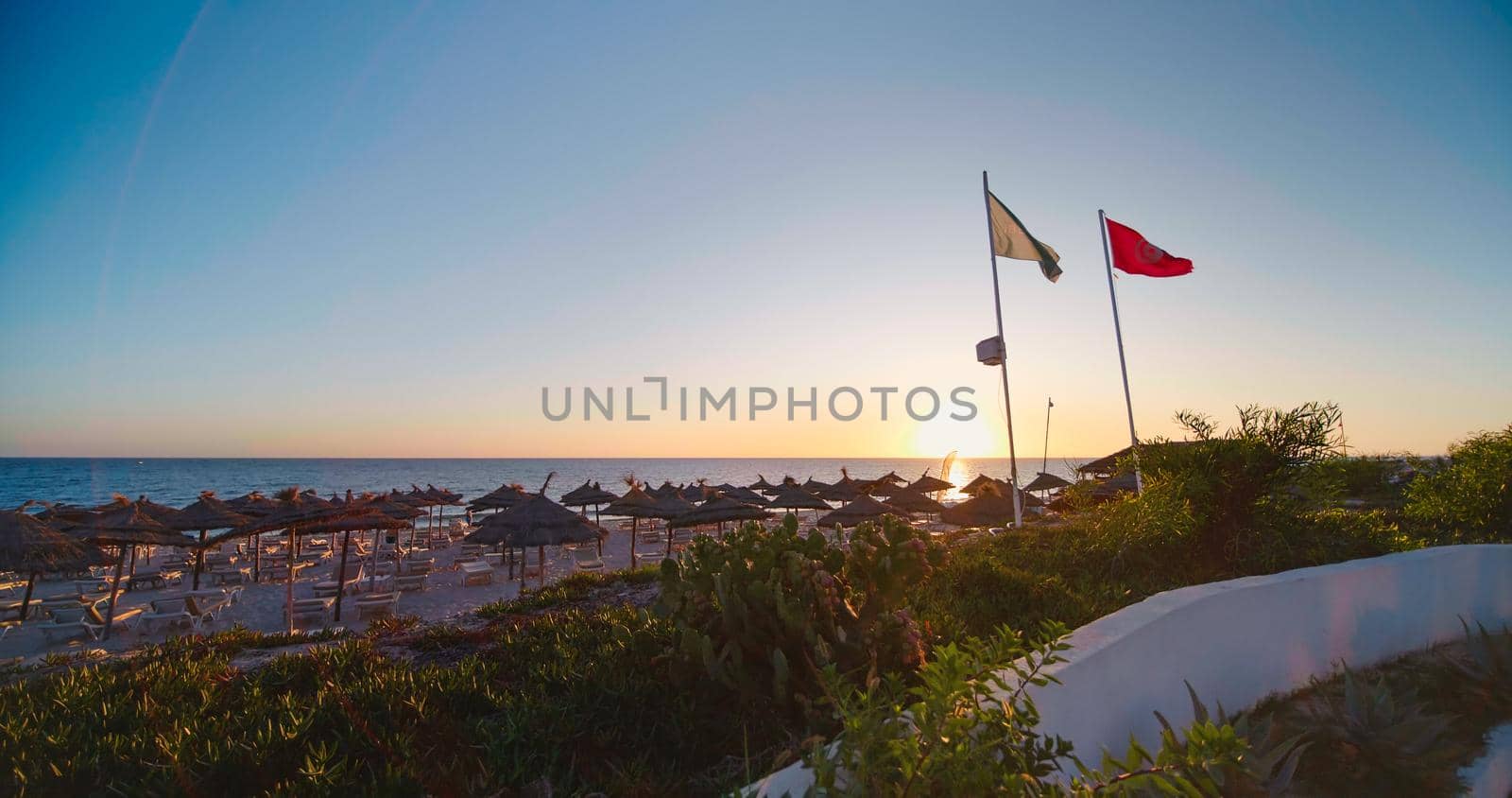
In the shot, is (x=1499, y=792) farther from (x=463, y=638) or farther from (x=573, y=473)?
(x=573, y=473)

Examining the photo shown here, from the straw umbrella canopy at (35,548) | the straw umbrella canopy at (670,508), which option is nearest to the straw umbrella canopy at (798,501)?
the straw umbrella canopy at (670,508)

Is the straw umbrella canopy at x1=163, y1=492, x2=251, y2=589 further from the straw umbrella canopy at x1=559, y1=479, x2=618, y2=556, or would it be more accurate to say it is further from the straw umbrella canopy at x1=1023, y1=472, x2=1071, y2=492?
the straw umbrella canopy at x1=1023, y1=472, x2=1071, y2=492

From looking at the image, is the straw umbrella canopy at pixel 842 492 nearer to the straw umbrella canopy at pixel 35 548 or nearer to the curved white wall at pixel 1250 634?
the curved white wall at pixel 1250 634

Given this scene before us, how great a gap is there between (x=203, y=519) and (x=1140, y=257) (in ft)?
76.9

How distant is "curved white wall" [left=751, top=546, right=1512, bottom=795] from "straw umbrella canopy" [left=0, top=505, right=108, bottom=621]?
14.8 metres

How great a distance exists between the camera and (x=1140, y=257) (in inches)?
489

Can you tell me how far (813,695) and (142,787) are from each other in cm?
356

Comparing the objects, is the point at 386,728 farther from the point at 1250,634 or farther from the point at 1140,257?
the point at 1140,257

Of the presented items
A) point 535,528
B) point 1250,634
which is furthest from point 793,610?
point 535,528

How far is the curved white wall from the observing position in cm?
359

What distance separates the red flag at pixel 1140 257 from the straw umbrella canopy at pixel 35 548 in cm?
2027

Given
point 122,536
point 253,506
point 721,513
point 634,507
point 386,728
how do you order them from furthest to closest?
point 253,506 → point 634,507 → point 721,513 → point 122,536 → point 386,728

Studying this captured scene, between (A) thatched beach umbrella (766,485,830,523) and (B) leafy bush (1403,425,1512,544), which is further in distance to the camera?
(A) thatched beach umbrella (766,485,830,523)

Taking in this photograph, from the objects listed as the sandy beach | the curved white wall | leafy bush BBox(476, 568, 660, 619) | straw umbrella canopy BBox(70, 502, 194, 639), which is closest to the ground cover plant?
the curved white wall
